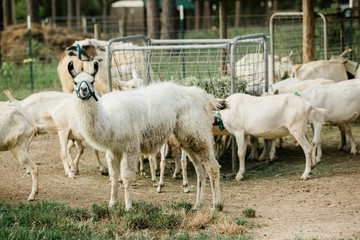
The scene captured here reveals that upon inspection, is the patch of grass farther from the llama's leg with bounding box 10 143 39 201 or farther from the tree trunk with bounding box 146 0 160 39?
the tree trunk with bounding box 146 0 160 39

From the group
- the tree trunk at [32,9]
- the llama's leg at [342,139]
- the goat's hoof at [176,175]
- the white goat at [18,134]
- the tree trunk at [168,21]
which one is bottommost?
the goat's hoof at [176,175]

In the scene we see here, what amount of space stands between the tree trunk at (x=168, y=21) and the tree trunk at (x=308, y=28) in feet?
21.8

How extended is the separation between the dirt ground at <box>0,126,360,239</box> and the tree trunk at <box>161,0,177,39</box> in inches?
342

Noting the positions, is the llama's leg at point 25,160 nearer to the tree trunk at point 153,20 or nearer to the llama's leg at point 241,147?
the llama's leg at point 241,147

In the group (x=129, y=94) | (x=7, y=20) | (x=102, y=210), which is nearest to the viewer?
(x=102, y=210)

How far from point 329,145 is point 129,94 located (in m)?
5.70

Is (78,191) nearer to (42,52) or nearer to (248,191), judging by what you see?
(248,191)

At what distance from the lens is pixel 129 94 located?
721 cm

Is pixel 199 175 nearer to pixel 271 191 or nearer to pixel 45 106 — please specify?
pixel 271 191

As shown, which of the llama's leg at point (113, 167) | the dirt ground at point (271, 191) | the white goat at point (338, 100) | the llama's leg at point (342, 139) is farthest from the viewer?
the llama's leg at point (342, 139)

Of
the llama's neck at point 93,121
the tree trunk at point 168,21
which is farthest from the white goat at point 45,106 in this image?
the tree trunk at point 168,21

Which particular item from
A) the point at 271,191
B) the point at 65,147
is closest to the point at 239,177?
the point at 271,191

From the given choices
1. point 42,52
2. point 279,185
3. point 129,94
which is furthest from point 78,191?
point 42,52

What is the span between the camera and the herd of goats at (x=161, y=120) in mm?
6832
